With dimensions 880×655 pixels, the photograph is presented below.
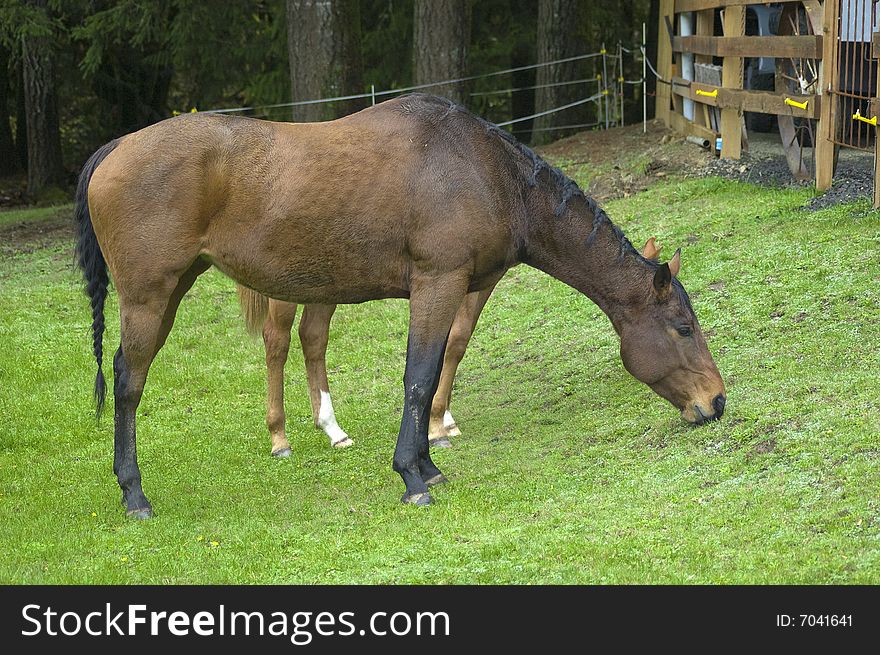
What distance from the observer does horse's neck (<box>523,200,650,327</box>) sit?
6.78 m

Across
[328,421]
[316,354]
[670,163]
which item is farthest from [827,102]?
[328,421]

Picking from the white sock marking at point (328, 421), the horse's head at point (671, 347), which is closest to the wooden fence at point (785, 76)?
the horse's head at point (671, 347)

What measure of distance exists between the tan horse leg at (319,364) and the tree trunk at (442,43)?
8.10m

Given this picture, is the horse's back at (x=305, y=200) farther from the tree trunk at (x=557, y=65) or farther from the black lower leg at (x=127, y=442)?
the tree trunk at (x=557, y=65)

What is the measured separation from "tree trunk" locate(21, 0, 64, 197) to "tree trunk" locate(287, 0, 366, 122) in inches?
230

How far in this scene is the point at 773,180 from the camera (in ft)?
39.7

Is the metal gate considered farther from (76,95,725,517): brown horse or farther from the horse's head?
(76,95,725,517): brown horse

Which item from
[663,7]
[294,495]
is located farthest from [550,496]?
[663,7]

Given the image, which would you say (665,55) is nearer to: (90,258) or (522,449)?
(522,449)

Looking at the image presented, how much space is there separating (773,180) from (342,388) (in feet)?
18.3

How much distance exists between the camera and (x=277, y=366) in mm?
7875

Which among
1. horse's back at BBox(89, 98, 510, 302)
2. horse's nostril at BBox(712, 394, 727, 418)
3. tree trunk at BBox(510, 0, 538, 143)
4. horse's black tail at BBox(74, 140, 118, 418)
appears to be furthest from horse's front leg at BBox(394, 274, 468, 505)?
tree trunk at BBox(510, 0, 538, 143)

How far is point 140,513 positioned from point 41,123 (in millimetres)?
15252

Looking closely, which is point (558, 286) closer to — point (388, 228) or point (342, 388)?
point (342, 388)
